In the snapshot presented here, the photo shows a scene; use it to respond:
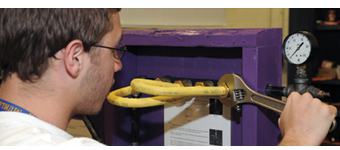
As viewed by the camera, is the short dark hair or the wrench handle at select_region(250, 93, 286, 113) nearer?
the short dark hair

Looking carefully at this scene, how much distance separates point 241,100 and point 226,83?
8cm

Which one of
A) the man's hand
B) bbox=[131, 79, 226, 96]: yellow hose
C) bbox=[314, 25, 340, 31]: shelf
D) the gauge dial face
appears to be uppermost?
the gauge dial face

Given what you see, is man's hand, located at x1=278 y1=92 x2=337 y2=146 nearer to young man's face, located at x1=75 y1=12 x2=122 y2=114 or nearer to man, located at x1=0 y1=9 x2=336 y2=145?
man, located at x1=0 y1=9 x2=336 y2=145

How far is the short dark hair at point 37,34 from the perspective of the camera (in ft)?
2.95

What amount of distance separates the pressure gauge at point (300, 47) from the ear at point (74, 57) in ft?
2.02

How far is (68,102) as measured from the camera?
979mm

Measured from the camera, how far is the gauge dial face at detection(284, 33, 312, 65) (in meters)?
1.03

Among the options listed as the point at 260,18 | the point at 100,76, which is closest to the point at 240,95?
the point at 100,76

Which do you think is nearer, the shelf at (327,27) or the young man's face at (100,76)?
the young man's face at (100,76)

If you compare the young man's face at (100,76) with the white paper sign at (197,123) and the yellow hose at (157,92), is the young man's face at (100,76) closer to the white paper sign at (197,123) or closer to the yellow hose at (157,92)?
the yellow hose at (157,92)

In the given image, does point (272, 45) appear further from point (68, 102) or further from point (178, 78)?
point (68, 102)

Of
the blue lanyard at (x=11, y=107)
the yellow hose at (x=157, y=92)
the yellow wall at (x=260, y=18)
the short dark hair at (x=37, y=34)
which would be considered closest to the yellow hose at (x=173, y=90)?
the yellow hose at (x=157, y=92)

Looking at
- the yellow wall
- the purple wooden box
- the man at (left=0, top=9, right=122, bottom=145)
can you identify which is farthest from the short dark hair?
the yellow wall

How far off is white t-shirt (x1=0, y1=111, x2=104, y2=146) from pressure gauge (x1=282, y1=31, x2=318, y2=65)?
63 centimetres
